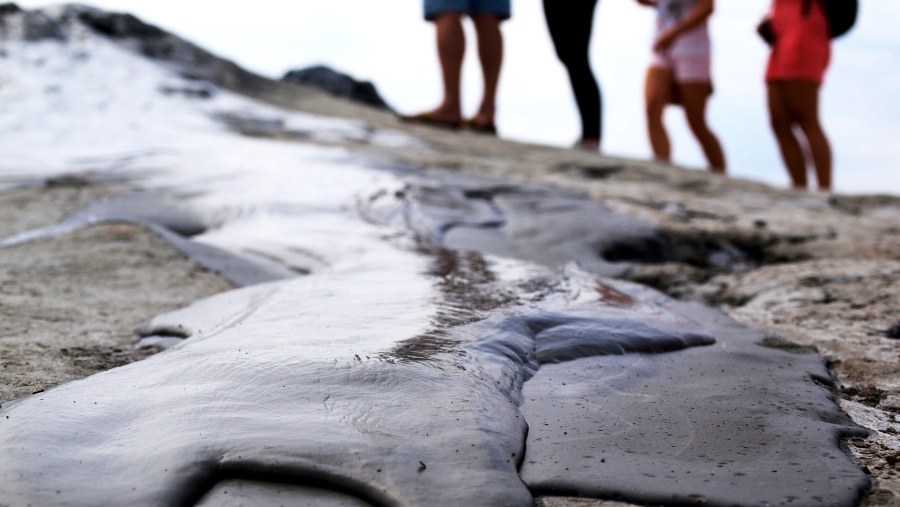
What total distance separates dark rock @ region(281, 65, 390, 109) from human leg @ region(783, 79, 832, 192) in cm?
396

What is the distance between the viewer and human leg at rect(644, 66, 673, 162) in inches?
187

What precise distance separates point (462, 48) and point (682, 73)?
123cm

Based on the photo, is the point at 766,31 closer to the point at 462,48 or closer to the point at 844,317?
the point at 462,48

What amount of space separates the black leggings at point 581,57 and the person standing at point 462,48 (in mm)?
404

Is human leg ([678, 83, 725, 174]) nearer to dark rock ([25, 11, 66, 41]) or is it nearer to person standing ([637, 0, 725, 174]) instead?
person standing ([637, 0, 725, 174])

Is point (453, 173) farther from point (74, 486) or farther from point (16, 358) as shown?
point (74, 486)

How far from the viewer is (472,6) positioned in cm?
475

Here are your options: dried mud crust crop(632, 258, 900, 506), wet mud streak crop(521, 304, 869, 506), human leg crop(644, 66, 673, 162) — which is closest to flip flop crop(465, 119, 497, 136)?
human leg crop(644, 66, 673, 162)

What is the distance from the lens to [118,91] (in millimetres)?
4484

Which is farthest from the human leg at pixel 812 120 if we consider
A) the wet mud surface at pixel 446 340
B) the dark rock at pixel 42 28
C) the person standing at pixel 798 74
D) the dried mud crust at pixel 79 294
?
the dark rock at pixel 42 28

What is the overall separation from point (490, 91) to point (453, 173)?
1.90 m

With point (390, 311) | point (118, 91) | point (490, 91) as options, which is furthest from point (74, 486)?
point (490, 91)

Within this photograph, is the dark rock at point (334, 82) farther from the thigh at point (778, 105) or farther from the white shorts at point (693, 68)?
the thigh at point (778, 105)

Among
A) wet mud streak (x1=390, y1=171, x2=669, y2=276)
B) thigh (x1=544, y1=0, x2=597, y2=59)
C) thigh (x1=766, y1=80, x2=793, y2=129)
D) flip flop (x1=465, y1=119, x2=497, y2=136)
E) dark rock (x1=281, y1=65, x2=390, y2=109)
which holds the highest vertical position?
thigh (x1=544, y1=0, x2=597, y2=59)
